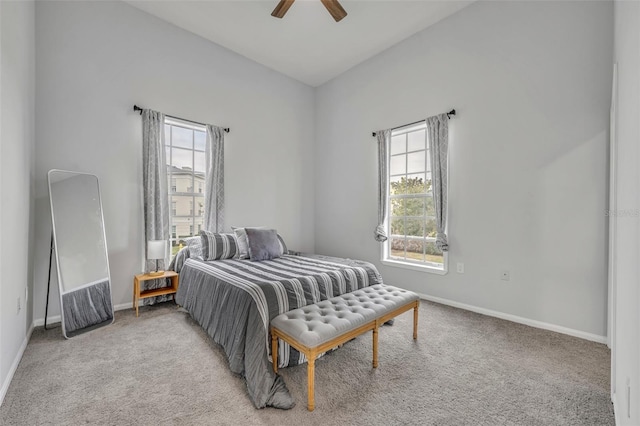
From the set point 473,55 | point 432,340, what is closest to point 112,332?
point 432,340

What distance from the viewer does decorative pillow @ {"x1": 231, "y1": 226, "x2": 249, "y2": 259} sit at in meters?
3.46

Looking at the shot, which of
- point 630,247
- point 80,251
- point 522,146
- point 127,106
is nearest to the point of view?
point 630,247

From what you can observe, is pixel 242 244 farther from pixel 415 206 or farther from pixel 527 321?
pixel 527 321

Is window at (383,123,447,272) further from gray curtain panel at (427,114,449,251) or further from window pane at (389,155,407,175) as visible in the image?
gray curtain panel at (427,114,449,251)

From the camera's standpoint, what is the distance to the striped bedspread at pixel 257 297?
1.76 metres

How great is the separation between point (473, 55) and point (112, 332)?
4850 millimetres

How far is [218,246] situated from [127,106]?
→ 6.47 ft

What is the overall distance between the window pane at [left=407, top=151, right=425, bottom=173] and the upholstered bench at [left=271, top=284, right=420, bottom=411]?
6.46ft

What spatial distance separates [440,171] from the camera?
3330 millimetres

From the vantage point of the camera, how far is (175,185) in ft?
12.0

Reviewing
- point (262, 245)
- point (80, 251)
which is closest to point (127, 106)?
point (80, 251)

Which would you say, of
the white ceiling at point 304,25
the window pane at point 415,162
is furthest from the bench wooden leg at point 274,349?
the white ceiling at point 304,25

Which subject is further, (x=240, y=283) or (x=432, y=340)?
(x=432, y=340)

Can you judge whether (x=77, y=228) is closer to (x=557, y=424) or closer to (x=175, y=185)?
(x=175, y=185)
